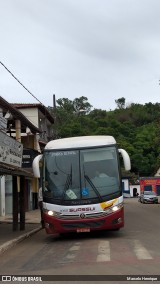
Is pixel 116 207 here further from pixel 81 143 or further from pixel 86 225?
pixel 81 143

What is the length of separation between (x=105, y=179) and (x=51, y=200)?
1.83 m

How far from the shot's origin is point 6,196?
32.5 metres

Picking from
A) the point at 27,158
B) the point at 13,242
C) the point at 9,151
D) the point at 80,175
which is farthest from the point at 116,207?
the point at 27,158

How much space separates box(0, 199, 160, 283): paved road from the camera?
9.05 m

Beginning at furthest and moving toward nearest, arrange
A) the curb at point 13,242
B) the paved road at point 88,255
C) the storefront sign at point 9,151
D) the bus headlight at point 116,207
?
the storefront sign at point 9,151 < the bus headlight at point 116,207 < the curb at point 13,242 < the paved road at point 88,255

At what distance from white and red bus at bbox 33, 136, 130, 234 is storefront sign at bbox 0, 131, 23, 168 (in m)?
1.22

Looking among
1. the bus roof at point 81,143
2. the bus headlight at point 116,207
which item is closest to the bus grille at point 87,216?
the bus headlight at point 116,207

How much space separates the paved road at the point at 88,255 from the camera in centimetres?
905

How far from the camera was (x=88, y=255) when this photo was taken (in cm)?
1107

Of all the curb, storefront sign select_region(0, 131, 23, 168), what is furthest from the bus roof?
the curb

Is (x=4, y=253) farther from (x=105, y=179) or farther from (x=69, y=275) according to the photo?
(x=69, y=275)

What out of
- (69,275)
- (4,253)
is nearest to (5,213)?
(4,253)

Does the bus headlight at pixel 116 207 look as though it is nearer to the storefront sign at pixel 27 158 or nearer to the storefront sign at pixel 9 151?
the storefront sign at pixel 9 151

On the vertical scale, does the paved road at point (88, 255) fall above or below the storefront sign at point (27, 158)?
below
